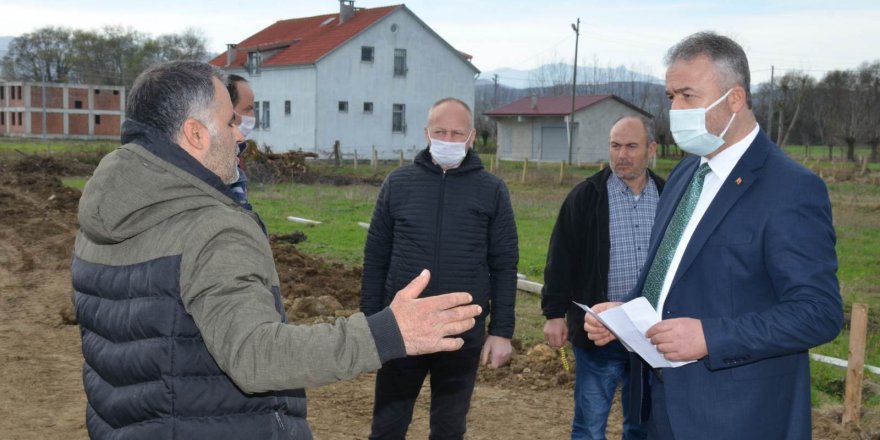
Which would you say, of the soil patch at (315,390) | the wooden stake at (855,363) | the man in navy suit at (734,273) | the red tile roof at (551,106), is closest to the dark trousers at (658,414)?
the man in navy suit at (734,273)

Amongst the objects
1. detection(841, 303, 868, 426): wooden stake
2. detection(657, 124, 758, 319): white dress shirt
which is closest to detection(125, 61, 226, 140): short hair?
detection(657, 124, 758, 319): white dress shirt

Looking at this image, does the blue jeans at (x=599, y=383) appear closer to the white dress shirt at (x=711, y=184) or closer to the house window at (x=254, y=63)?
the white dress shirt at (x=711, y=184)

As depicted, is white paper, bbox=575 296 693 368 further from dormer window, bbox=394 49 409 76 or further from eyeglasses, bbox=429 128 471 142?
dormer window, bbox=394 49 409 76

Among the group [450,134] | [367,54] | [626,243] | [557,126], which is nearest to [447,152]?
[450,134]

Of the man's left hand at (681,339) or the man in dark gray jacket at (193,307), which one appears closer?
the man in dark gray jacket at (193,307)

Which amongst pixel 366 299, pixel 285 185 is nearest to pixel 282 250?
pixel 366 299

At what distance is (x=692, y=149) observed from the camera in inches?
119

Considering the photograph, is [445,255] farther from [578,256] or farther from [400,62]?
[400,62]

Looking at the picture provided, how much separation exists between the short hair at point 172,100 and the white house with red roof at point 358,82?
121 feet

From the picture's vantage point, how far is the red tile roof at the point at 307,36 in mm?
41438

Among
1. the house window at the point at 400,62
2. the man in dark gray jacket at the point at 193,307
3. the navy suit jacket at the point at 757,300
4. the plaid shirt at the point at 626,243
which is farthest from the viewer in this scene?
the house window at the point at 400,62

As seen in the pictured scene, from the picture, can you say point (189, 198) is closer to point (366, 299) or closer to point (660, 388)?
point (660, 388)

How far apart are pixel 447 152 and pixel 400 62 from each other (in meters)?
39.2

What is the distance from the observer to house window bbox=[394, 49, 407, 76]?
4269 cm
